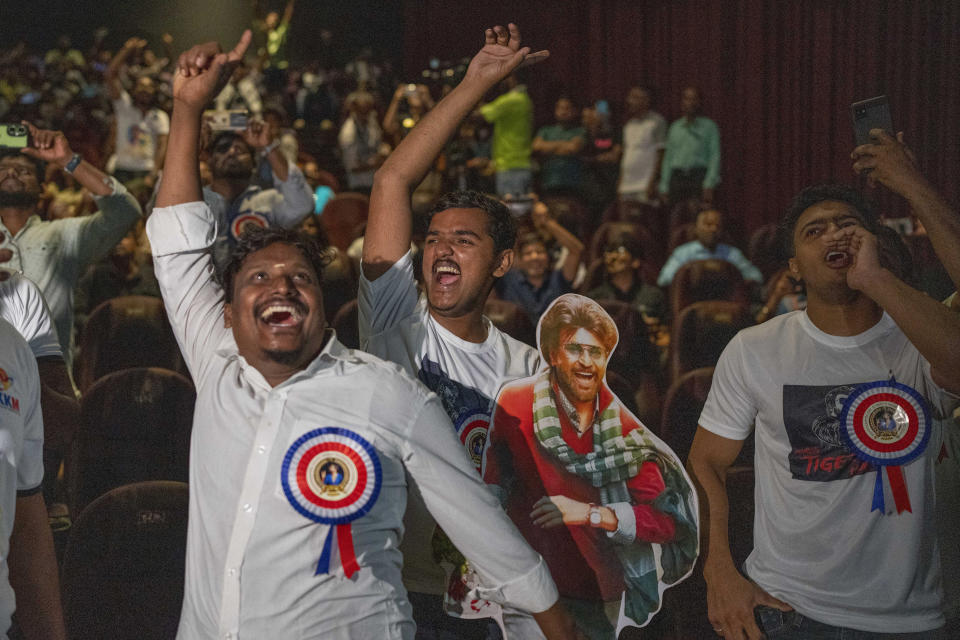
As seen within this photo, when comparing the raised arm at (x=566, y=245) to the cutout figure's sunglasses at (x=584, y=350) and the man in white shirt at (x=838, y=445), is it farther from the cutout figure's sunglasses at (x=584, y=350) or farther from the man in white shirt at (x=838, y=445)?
the man in white shirt at (x=838, y=445)

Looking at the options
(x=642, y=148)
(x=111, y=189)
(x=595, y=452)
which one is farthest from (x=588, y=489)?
(x=642, y=148)

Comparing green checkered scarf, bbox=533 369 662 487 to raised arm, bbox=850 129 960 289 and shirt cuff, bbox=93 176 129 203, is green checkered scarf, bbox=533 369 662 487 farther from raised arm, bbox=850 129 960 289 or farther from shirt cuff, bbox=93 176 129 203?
shirt cuff, bbox=93 176 129 203

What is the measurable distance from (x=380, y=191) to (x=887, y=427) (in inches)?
45.6

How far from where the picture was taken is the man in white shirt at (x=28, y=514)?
5.91ft

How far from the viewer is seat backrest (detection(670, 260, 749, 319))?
16.4ft

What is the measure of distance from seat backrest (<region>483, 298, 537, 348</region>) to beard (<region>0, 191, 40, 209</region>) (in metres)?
1.68

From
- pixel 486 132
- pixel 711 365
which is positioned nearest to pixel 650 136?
pixel 486 132

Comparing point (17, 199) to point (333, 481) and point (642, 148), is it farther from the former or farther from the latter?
point (642, 148)

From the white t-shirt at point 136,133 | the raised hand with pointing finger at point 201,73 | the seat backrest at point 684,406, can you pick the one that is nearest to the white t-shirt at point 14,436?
the raised hand with pointing finger at point 201,73

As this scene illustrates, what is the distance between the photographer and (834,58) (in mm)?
4766

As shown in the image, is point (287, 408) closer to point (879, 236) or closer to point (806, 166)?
point (879, 236)

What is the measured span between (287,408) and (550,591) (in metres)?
0.54

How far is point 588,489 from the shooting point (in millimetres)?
2344

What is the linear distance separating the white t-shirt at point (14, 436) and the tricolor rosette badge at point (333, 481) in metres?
0.47
